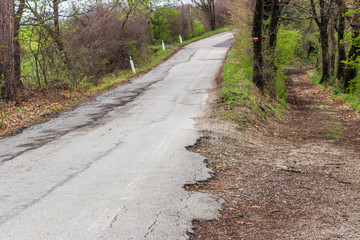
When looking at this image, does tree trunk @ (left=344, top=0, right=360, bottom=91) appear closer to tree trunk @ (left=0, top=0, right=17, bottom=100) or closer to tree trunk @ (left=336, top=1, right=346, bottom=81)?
tree trunk @ (left=336, top=1, right=346, bottom=81)

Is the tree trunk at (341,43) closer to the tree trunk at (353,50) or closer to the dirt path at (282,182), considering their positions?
the tree trunk at (353,50)

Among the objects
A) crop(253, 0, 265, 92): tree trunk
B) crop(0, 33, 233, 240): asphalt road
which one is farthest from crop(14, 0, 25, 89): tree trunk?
crop(253, 0, 265, 92): tree trunk

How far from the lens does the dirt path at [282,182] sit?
409 cm

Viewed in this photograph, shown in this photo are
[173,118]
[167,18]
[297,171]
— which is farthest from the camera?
[167,18]

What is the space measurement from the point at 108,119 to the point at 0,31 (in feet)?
19.2

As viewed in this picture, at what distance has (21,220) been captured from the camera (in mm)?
4191

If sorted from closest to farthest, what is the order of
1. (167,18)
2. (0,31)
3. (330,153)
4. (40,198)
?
(40,198)
(330,153)
(0,31)
(167,18)

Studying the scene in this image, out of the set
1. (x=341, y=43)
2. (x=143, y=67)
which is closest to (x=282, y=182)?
(x=341, y=43)

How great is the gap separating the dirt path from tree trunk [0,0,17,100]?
8035 millimetres

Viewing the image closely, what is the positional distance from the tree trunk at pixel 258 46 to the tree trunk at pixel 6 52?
388 inches

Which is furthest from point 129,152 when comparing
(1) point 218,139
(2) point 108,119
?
(2) point 108,119

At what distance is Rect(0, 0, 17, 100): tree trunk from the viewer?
12805 mm

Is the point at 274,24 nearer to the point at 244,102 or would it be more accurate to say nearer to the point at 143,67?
the point at 244,102

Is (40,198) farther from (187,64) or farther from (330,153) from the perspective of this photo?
(187,64)
